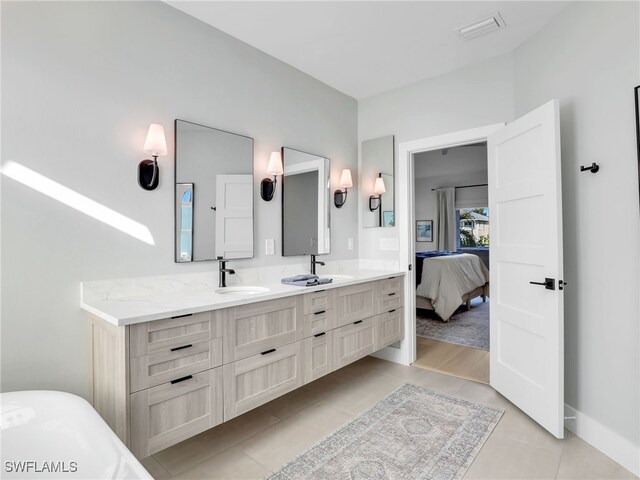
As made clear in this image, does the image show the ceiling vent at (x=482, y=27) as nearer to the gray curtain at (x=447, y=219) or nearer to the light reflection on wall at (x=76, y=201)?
the light reflection on wall at (x=76, y=201)

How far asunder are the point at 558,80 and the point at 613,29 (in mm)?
425

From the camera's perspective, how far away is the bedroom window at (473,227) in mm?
7980

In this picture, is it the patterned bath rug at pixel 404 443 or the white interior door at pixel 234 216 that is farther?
the white interior door at pixel 234 216

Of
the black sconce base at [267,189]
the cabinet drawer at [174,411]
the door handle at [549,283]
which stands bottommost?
the cabinet drawer at [174,411]

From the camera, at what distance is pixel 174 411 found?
1.70m

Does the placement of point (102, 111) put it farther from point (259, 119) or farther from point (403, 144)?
point (403, 144)

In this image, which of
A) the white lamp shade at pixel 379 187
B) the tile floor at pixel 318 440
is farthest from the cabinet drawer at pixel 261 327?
the white lamp shade at pixel 379 187

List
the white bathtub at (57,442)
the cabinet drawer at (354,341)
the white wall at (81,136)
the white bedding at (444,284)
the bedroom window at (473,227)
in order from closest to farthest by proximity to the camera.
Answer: the white bathtub at (57,442) < the white wall at (81,136) < the cabinet drawer at (354,341) < the white bedding at (444,284) < the bedroom window at (473,227)

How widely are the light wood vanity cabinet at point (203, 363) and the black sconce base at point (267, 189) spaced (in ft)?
2.95

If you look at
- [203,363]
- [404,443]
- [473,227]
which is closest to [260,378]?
[203,363]

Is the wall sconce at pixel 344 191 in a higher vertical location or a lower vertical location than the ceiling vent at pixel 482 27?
lower

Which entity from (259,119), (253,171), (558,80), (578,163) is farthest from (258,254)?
(558,80)

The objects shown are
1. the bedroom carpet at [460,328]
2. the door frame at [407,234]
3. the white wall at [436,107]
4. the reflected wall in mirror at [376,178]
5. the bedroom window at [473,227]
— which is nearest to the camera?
the white wall at [436,107]

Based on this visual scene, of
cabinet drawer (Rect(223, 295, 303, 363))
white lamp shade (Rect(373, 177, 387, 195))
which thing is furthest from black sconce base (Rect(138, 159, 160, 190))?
white lamp shade (Rect(373, 177, 387, 195))
